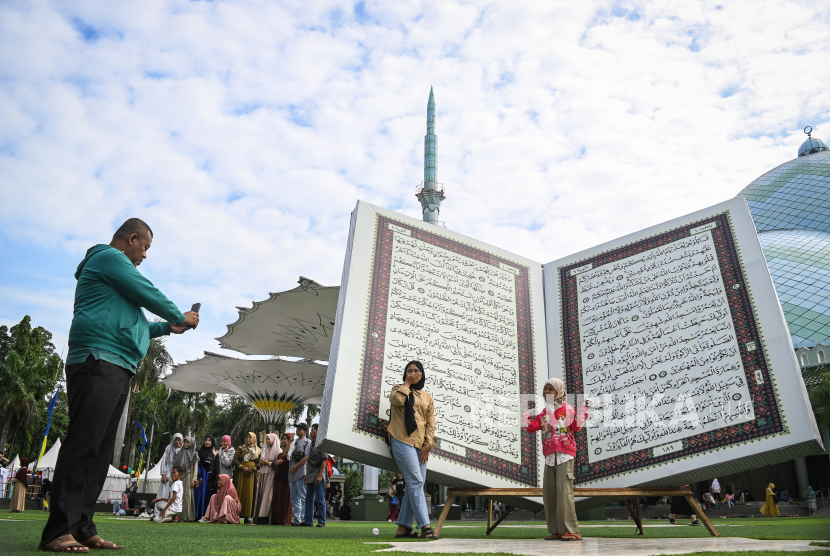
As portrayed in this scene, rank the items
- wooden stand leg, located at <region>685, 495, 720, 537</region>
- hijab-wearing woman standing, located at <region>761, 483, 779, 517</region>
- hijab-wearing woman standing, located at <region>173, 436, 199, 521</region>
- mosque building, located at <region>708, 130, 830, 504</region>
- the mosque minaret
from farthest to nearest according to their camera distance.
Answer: the mosque minaret
mosque building, located at <region>708, 130, 830, 504</region>
hijab-wearing woman standing, located at <region>761, 483, 779, 517</region>
hijab-wearing woman standing, located at <region>173, 436, 199, 521</region>
wooden stand leg, located at <region>685, 495, 720, 537</region>

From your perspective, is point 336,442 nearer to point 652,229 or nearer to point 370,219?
point 370,219

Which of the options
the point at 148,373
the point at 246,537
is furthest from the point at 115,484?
the point at 246,537

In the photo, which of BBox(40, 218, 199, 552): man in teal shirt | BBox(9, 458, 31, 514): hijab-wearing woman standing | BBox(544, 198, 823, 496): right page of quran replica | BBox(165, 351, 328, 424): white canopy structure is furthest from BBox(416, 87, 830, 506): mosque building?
BBox(9, 458, 31, 514): hijab-wearing woman standing

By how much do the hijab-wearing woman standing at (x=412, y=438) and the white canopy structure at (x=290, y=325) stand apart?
7350 millimetres

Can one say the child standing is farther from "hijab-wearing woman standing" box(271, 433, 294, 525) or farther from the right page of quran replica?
"hijab-wearing woman standing" box(271, 433, 294, 525)

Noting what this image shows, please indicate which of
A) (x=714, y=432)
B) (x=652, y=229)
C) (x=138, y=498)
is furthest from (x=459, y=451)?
(x=138, y=498)

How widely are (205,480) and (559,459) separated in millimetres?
5237

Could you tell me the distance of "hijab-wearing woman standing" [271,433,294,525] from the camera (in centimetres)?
693

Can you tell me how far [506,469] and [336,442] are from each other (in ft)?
5.29

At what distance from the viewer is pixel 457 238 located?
5.96 metres

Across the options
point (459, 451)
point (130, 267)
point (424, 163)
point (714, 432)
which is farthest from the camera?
point (424, 163)

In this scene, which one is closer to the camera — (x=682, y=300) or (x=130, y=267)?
(x=130, y=267)

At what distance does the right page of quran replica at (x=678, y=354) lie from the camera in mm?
4387

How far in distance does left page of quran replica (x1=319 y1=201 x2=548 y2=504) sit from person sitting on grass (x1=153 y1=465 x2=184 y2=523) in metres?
3.69
